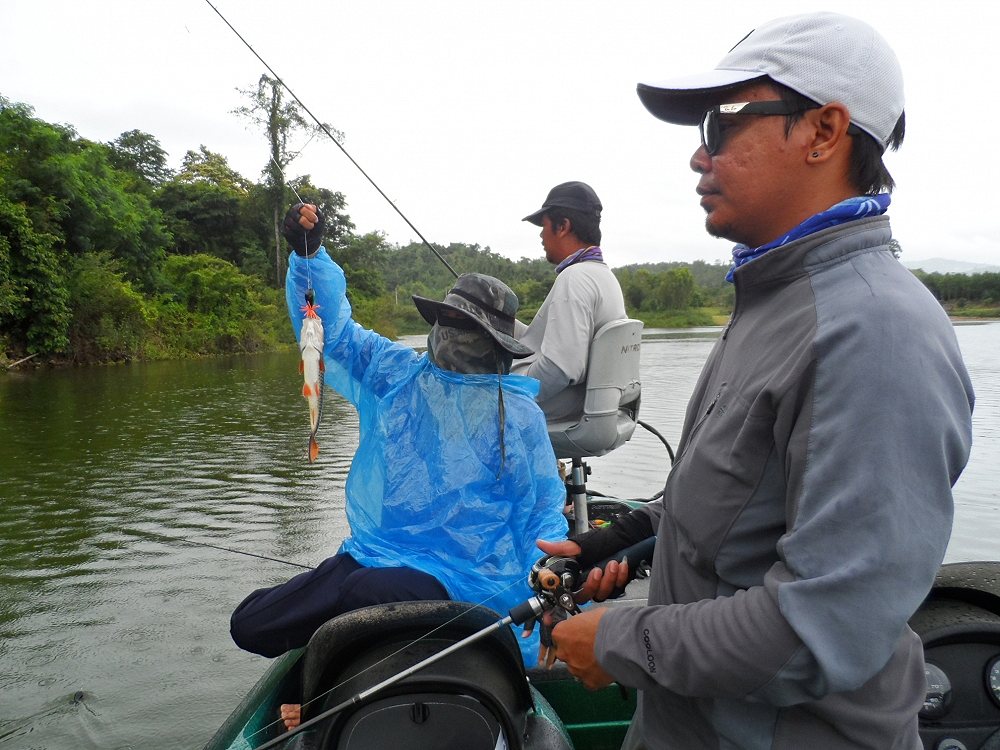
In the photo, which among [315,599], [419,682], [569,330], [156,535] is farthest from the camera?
[156,535]

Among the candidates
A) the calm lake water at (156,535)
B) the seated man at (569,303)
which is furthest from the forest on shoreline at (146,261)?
the seated man at (569,303)

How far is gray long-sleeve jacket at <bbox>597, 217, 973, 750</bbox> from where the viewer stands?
987 mm

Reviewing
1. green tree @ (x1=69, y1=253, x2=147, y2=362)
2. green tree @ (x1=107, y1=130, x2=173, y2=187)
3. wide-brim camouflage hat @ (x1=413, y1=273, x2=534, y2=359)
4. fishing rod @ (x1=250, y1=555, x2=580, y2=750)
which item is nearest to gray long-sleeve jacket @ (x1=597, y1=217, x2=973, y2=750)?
fishing rod @ (x1=250, y1=555, x2=580, y2=750)

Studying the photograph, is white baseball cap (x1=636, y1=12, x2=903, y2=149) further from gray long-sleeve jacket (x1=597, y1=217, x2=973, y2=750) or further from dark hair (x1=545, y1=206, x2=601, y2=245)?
dark hair (x1=545, y1=206, x2=601, y2=245)

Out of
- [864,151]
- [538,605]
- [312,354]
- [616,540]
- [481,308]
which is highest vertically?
[864,151]

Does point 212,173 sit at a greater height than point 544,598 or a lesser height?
greater

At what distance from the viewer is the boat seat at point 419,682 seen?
178cm

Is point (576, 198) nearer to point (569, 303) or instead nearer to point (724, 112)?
point (569, 303)

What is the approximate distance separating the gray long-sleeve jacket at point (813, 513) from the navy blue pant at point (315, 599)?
4.10 ft

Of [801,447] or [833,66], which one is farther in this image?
[833,66]

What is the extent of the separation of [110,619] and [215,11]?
3.92 m

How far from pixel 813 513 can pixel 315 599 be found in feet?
6.16

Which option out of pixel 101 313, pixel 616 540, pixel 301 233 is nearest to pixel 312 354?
pixel 301 233

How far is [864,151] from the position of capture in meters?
1.23
